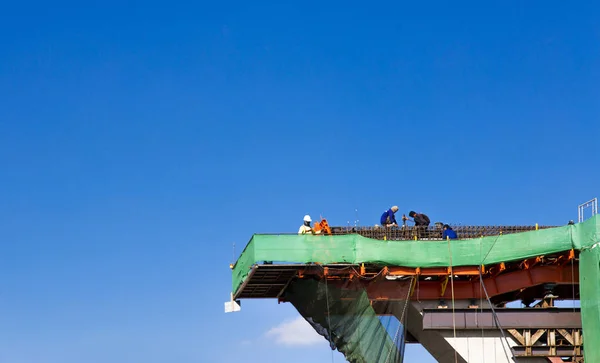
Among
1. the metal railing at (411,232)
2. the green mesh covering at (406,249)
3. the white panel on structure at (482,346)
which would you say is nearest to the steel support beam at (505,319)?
the white panel on structure at (482,346)

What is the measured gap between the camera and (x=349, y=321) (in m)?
45.0

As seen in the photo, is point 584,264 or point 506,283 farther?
point 506,283

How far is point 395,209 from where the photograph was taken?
4769 centimetres

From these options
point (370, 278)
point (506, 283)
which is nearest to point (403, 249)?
point (370, 278)

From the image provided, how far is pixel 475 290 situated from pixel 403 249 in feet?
12.7

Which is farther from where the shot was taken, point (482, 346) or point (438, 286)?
point (438, 286)

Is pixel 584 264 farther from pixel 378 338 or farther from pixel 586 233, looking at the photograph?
pixel 378 338

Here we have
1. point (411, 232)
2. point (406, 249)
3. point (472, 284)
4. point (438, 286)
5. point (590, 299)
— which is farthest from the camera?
point (411, 232)

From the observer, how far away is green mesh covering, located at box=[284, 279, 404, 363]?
145 feet

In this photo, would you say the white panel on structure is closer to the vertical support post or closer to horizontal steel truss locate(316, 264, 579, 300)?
the vertical support post

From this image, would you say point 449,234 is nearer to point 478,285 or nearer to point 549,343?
point 478,285

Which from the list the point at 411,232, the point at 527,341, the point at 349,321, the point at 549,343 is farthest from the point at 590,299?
the point at 349,321

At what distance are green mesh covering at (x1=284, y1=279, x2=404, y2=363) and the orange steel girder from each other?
3.29 feet

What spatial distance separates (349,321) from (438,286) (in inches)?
166
